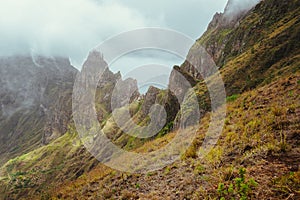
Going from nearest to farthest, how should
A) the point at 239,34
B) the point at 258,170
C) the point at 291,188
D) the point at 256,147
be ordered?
1. the point at 291,188
2. the point at 258,170
3. the point at 256,147
4. the point at 239,34

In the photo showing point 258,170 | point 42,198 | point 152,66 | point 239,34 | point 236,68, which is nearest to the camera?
point 258,170

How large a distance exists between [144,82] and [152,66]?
123cm

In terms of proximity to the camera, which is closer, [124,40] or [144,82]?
[124,40]

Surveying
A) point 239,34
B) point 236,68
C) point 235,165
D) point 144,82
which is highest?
point 239,34

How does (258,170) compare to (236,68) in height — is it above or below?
below

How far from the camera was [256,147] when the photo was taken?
10.6 meters

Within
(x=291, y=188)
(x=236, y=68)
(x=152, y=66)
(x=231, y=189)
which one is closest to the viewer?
(x=291, y=188)

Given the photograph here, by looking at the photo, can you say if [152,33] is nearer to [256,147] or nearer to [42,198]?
[256,147]

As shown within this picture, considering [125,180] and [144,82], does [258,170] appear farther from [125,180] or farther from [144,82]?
[144,82]

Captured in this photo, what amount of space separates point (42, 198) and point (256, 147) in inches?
485

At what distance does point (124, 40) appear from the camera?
49.5 feet

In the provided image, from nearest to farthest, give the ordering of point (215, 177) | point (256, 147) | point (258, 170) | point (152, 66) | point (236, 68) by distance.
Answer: point (258, 170)
point (215, 177)
point (256, 147)
point (152, 66)
point (236, 68)

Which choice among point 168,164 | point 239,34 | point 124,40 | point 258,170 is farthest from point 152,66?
point 239,34

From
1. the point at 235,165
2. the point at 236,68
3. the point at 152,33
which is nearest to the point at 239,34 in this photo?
the point at 236,68
